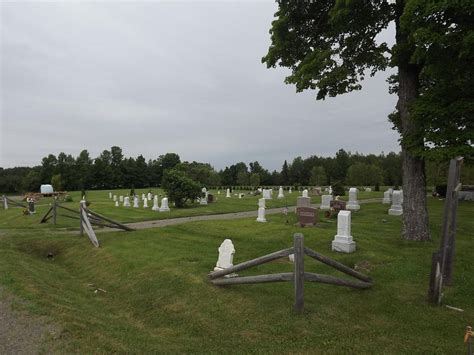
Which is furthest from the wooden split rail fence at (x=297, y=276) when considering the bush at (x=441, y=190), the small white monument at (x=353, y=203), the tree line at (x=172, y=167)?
the tree line at (x=172, y=167)

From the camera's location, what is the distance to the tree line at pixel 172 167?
2923 inches

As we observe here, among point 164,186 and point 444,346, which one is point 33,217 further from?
point 444,346

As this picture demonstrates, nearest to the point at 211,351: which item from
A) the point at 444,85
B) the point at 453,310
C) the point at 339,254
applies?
the point at 453,310

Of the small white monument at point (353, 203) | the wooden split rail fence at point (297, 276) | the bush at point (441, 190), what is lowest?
the wooden split rail fence at point (297, 276)

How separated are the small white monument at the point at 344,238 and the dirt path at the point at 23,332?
25.7ft

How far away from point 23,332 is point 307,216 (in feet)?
36.9

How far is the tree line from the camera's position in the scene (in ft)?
244

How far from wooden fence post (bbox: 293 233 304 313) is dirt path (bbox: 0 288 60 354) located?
3.93m

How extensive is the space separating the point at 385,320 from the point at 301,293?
1.53 meters

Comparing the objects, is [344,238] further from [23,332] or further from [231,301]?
[23,332]

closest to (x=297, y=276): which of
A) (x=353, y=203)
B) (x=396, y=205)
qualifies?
(x=396, y=205)

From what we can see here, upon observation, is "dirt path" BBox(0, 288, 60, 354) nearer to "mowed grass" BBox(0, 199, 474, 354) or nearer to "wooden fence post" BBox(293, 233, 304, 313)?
"mowed grass" BBox(0, 199, 474, 354)

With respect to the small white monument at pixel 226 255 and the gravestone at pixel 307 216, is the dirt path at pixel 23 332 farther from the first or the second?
the gravestone at pixel 307 216

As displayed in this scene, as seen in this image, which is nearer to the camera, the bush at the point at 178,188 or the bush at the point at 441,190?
the bush at the point at 178,188
